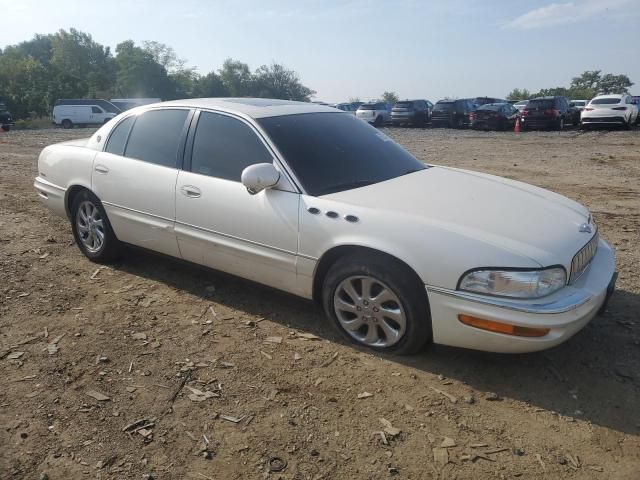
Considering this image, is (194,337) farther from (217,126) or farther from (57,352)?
(217,126)

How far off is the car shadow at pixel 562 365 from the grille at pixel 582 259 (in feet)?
1.79

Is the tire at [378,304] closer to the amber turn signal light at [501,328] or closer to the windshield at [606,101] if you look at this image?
the amber turn signal light at [501,328]

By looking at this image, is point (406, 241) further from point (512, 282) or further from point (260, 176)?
point (260, 176)

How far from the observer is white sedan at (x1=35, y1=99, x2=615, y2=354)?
287 cm

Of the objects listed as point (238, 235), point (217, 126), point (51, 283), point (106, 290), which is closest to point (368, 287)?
point (238, 235)

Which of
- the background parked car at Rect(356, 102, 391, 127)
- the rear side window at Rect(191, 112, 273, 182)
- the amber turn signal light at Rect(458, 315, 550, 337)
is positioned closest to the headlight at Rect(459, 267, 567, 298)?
the amber turn signal light at Rect(458, 315, 550, 337)

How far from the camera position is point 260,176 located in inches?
134

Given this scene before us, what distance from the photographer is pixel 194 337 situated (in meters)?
3.63

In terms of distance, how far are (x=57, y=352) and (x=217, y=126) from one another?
6.36ft

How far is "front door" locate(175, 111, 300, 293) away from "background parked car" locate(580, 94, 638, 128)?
69.5ft

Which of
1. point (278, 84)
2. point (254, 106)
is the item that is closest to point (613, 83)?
point (278, 84)

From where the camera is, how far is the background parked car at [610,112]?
20797mm

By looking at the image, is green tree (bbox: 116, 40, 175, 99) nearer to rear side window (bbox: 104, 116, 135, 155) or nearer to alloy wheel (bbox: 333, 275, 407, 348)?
rear side window (bbox: 104, 116, 135, 155)

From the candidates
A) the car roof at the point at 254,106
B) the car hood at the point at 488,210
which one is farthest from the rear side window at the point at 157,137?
the car hood at the point at 488,210
